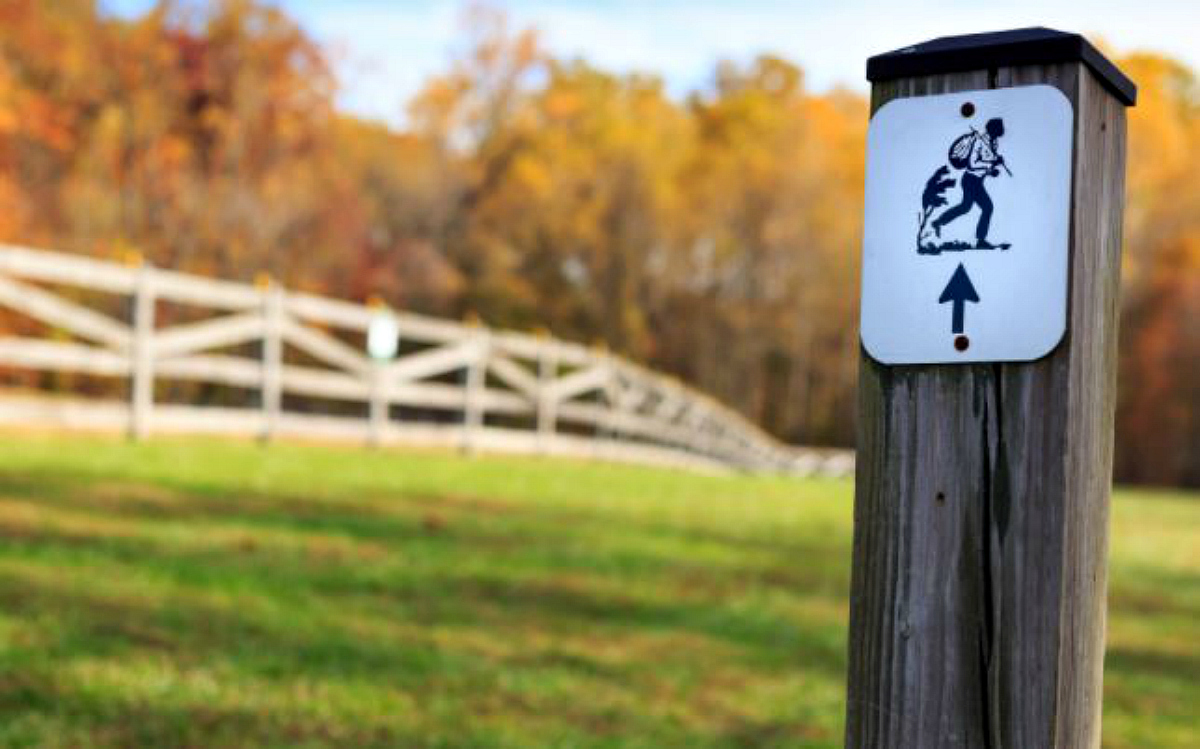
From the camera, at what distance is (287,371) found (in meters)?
14.4

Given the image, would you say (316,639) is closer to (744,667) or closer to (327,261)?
(744,667)

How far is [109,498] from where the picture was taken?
306 inches

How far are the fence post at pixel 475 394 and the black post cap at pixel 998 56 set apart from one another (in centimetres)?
1466

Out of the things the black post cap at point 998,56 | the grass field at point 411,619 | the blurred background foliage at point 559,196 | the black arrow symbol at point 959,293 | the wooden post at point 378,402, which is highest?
the blurred background foliage at point 559,196

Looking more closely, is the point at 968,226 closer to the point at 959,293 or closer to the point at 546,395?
the point at 959,293

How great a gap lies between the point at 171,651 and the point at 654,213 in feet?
137

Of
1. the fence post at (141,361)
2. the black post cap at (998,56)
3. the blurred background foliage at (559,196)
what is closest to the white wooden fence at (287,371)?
the fence post at (141,361)

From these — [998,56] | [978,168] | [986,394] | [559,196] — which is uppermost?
[559,196]

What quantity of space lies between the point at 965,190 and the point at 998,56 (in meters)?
0.20

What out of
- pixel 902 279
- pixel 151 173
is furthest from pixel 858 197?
pixel 902 279

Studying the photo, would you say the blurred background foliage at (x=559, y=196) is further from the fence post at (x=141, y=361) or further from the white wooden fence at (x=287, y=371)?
the fence post at (x=141, y=361)

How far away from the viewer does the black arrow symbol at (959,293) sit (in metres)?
1.91

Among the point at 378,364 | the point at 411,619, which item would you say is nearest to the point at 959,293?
the point at 411,619

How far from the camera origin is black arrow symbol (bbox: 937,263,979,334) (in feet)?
6.26
